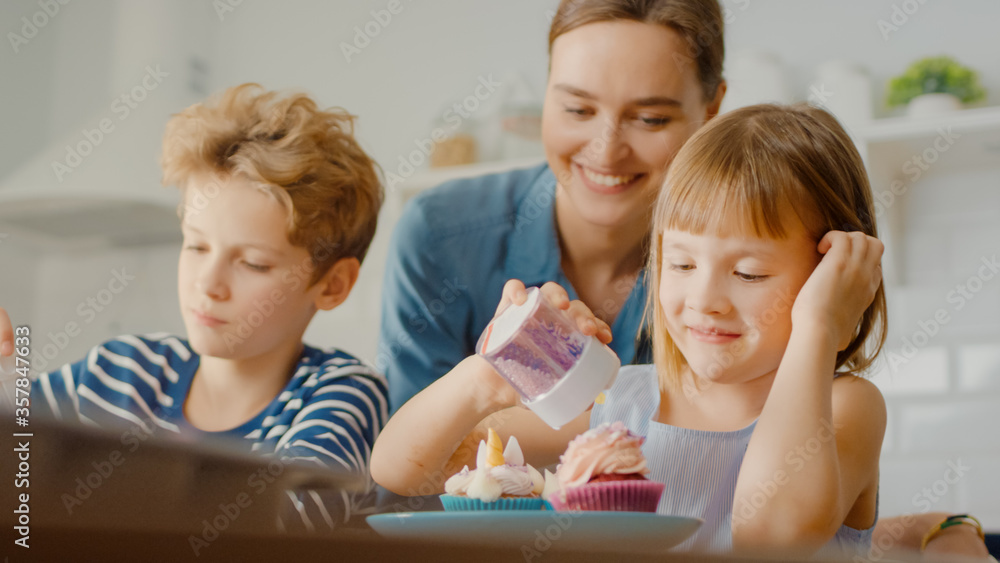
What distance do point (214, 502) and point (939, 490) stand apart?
2.23 metres

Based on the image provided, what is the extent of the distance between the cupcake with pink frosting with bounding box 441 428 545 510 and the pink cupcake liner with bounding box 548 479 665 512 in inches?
2.3

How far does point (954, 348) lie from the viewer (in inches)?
85.0

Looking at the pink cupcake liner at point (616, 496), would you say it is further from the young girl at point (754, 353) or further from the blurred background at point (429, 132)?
the blurred background at point (429, 132)

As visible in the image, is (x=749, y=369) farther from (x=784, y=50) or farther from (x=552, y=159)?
(x=784, y=50)

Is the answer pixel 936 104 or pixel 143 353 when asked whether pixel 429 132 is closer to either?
pixel 936 104

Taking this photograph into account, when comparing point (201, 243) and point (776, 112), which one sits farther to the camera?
point (201, 243)

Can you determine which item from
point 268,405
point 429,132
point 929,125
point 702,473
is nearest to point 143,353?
point 268,405

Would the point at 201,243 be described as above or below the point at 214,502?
above

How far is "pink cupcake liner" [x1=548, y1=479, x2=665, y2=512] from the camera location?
680 millimetres

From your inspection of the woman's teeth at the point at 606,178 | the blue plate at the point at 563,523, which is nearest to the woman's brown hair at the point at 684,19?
the woman's teeth at the point at 606,178

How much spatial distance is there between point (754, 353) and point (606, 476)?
24 centimetres

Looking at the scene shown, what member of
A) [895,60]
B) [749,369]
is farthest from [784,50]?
[749,369]

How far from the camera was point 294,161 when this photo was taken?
1.24 meters

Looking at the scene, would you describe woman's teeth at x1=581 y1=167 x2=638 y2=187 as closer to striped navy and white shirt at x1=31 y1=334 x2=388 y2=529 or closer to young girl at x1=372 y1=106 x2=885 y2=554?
Answer: young girl at x1=372 y1=106 x2=885 y2=554
